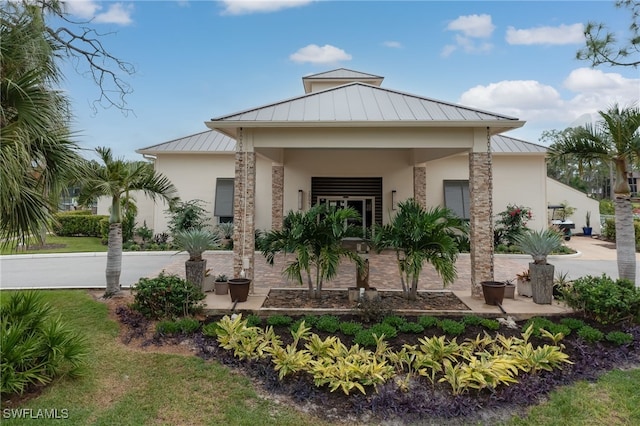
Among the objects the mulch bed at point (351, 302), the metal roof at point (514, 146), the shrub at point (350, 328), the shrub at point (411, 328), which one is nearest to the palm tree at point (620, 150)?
the mulch bed at point (351, 302)

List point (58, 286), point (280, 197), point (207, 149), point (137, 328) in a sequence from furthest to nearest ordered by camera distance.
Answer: point (207, 149)
point (280, 197)
point (58, 286)
point (137, 328)

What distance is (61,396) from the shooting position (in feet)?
13.6

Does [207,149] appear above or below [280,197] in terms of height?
above

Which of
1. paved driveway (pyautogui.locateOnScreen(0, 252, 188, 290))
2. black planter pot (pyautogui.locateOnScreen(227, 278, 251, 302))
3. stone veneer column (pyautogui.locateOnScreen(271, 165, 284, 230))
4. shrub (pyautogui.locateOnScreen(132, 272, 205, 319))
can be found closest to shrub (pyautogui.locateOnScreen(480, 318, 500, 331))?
black planter pot (pyautogui.locateOnScreen(227, 278, 251, 302))

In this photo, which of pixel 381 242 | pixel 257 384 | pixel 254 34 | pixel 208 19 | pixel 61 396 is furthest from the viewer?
pixel 254 34

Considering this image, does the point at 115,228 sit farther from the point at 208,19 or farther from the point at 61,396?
the point at 208,19

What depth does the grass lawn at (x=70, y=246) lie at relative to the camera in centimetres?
1444

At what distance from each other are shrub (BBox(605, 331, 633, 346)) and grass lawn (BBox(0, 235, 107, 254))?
56.7ft

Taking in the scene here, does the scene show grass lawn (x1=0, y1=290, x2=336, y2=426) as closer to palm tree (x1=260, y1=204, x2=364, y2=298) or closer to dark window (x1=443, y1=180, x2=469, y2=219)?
palm tree (x1=260, y1=204, x2=364, y2=298)

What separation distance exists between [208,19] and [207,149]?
654 cm

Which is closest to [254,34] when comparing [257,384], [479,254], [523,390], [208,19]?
[208,19]

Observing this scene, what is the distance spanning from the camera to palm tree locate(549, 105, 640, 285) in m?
6.83

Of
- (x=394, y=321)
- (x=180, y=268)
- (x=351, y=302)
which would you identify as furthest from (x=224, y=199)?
(x=394, y=321)

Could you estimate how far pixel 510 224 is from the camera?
51.1ft
